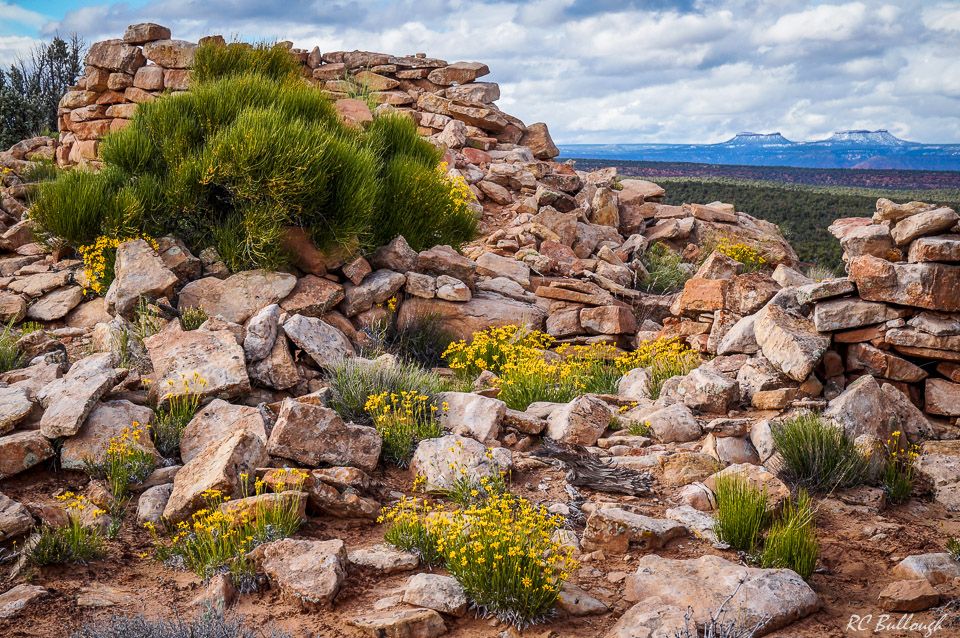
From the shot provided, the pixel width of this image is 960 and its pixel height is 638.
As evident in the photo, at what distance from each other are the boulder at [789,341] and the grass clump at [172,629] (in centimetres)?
486

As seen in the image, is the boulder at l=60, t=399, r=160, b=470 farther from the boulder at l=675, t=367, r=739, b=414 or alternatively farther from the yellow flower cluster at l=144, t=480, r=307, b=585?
the boulder at l=675, t=367, r=739, b=414

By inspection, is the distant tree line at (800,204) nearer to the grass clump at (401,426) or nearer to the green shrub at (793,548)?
the grass clump at (401,426)

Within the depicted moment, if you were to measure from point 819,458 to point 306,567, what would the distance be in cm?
359

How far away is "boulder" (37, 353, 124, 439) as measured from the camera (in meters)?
5.44

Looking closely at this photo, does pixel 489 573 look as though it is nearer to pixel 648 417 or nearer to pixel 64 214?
pixel 648 417

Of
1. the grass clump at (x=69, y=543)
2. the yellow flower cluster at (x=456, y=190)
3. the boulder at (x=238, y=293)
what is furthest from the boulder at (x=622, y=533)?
the yellow flower cluster at (x=456, y=190)

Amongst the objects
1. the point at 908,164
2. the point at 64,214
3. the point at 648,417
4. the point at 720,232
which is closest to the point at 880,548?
the point at 648,417

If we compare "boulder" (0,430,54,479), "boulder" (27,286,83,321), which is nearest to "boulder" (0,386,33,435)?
"boulder" (0,430,54,479)

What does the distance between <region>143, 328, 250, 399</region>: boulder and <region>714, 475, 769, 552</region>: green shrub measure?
151 inches

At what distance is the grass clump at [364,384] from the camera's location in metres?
6.55

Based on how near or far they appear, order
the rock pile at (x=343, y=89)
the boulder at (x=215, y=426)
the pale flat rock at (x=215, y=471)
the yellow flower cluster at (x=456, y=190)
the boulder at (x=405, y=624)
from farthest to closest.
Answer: the rock pile at (x=343, y=89) → the yellow flower cluster at (x=456, y=190) → the boulder at (x=215, y=426) → the pale flat rock at (x=215, y=471) → the boulder at (x=405, y=624)

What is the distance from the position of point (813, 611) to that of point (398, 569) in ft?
7.15

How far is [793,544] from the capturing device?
14.2ft

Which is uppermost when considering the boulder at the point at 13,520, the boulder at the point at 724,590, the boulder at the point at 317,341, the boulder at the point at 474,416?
the boulder at the point at 317,341
